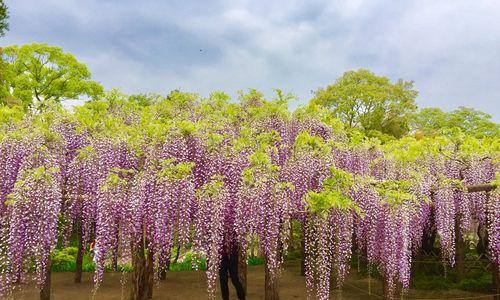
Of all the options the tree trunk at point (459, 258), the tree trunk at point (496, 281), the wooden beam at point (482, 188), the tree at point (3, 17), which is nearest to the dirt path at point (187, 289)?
the tree trunk at point (459, 258)

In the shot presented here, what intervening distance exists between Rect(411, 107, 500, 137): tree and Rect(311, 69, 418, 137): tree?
11.8ft

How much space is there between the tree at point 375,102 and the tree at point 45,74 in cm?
2277

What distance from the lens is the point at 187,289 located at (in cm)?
1377

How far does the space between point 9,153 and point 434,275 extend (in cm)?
1439

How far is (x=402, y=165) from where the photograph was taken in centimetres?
1262

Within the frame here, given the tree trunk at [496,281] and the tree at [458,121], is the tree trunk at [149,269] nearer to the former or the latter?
the tree trunk at [496,281]

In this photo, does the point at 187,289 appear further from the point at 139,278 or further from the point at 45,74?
the point at 45,74

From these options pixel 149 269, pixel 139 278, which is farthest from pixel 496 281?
pixel 139 278

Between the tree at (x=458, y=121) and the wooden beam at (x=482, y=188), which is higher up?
the tree at (x=458, y=121)

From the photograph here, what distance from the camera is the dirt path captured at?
12992mm

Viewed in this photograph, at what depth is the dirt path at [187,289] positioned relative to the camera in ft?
42.6

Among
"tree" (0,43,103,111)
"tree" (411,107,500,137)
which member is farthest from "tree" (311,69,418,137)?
"tree" (0,43,103,111)

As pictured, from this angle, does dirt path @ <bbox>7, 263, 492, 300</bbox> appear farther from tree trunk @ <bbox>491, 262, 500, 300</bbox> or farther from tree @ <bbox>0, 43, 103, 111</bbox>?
tree @ <bbox>0, 43, 103, 111</bbox>

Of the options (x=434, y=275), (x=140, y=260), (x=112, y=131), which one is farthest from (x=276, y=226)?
(x=434, y=275)
